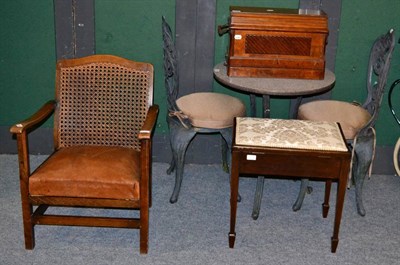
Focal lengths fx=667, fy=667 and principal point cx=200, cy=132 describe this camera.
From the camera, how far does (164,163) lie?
4836 mm

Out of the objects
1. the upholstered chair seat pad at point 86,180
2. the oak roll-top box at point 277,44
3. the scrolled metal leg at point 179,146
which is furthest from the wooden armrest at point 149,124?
the oak roll-top box at point 277,44

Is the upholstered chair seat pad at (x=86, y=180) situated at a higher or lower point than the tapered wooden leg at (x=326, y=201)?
higher

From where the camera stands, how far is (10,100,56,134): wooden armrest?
11.2 ft

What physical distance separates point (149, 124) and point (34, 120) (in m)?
0.61

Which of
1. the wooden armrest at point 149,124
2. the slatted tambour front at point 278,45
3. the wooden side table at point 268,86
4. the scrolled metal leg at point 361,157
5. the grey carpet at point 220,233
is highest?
the slatted tambour front at point 278,45

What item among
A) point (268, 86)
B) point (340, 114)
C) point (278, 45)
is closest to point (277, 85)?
point (268, 86)

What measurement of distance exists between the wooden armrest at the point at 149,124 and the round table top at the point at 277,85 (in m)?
0.51

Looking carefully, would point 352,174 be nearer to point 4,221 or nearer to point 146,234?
point 146,234

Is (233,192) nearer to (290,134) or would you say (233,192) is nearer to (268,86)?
(290,134)

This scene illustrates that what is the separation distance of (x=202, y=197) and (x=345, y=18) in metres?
1.53

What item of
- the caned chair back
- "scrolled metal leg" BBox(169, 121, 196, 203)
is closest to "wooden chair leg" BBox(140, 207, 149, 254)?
the caned chair back

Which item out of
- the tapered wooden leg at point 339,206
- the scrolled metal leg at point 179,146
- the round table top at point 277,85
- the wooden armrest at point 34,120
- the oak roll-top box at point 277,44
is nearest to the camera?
the wooden armrest at point 34,120

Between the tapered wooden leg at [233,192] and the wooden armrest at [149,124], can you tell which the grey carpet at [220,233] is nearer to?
the tapered wooden leg at [233,192]

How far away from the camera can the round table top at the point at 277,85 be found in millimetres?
3846
